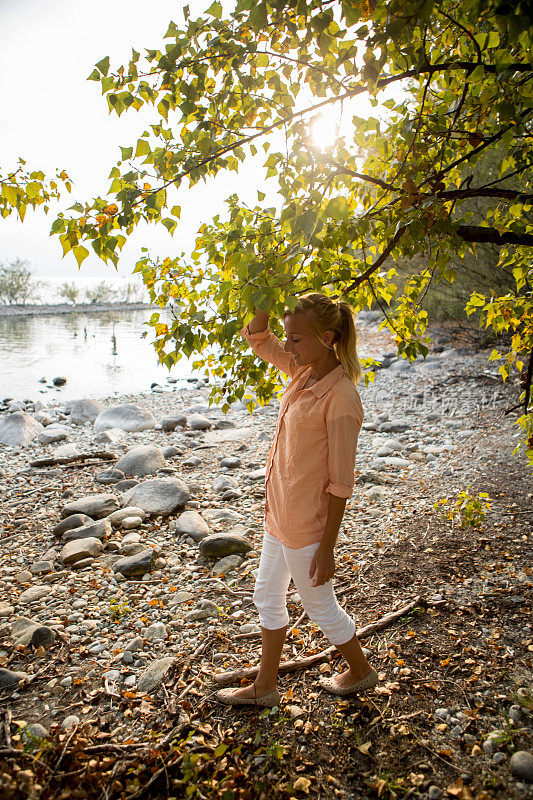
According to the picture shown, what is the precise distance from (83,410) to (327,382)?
1202cm

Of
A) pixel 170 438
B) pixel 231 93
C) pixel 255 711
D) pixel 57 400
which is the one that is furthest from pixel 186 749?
pixel 57 400

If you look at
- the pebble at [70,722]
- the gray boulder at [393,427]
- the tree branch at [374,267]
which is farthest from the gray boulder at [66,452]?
the tree branch at [374,267]

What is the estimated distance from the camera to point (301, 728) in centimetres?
269

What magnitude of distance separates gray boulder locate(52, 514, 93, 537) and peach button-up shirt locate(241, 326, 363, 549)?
11.3ft

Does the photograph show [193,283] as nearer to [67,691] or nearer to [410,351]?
[410,351]

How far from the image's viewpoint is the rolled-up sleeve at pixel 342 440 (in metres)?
2.36

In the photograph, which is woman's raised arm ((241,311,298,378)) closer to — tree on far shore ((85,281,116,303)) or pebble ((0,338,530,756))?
pebble ((0,338,530,756))

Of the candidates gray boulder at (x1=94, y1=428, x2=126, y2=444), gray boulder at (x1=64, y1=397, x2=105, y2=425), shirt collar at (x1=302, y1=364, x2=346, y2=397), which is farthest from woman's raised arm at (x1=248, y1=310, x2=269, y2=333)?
gray boulder at (x1=64, y1=397, x2=105, y2=425)

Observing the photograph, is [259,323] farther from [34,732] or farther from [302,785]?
[34,732]

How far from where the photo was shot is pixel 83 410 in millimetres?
13297

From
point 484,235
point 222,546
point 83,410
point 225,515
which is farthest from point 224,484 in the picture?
Answer: point 83,410

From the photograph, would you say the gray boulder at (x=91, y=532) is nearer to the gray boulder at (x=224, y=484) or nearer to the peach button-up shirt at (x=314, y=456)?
the gray boulder at (x=224, y=484)

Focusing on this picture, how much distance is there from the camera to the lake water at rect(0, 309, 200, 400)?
18.7m

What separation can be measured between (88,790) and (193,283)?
2750mm
